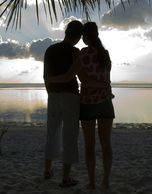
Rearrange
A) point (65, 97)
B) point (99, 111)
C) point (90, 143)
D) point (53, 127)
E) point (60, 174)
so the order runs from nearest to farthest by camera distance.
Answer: point (99, 111) < point (90, 143) < point (65, 97) < point (53, 127) < point (60, 174)

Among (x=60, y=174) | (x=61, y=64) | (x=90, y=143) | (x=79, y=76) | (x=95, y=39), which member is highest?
(x=95, y=39)

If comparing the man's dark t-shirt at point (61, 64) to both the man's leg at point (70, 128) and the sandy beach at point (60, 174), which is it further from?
the sandy beach at point (60, 174)

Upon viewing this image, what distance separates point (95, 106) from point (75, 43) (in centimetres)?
64

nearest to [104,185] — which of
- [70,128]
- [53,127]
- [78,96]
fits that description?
[70,128]

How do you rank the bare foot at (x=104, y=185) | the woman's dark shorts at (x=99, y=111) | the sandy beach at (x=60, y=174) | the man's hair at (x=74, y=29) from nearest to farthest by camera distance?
the woman's dark shorts at (x=99, y=111) → the man's hair at (x=74, y=29) → the bare foot at (x=104, y=185) → the sandy beach at (x=60, y=174)

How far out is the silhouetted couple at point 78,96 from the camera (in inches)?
184

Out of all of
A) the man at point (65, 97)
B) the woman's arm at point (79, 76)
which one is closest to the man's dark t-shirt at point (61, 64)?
the man at point (65, 97)

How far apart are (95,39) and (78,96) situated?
21.4 inches

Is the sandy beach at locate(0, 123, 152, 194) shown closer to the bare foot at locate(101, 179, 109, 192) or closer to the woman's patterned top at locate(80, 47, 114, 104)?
the bare foot at locate(101, 179, 109, 192)

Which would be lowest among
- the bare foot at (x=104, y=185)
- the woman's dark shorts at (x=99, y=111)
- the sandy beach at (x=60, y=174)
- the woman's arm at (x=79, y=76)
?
the sandy beach at (x=60, y=174)

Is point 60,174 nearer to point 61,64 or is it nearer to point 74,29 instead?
point 61,64

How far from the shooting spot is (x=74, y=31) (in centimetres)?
485

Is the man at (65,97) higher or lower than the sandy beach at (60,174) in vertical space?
higher

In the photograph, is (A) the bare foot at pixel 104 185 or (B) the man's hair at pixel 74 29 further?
(A) the bare foot at pixel 104 185
